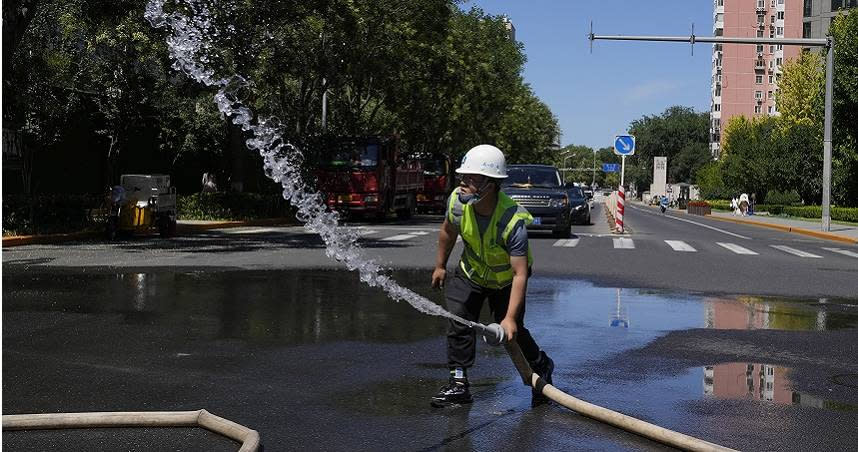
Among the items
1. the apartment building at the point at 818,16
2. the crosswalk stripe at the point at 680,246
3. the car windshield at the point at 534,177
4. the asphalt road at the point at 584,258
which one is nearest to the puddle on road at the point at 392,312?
the asphalt road at the point at 584,258

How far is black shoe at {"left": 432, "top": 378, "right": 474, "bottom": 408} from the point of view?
573cm

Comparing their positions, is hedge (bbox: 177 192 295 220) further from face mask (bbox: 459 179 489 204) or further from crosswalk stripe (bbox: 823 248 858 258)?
face mask (bbox: 459 179 489 204)

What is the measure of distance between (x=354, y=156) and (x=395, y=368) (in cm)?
2733

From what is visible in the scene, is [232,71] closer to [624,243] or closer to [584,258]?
[624,243]

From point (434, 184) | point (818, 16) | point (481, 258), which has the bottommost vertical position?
point (481, 258)

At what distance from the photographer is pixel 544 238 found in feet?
80.3

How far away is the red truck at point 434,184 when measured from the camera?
50.6 metres

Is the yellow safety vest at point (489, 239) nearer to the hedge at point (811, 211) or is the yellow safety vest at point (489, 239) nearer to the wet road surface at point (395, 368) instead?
the wet road surface at point (395, 368)

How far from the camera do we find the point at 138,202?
21.6 m

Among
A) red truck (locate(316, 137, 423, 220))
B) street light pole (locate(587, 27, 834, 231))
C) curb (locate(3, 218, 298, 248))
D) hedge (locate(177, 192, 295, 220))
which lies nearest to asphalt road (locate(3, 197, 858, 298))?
curb (locate(3, 218, 298, 248))

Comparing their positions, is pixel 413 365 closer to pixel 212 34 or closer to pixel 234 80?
pixel 234 80

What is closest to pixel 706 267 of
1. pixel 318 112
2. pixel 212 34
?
pixel 212 34

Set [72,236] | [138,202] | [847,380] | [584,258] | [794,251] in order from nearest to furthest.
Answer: [847,380], [584,258], [72,236], [138,202], [794,251]

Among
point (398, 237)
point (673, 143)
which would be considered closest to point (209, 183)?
point (398, 237)
